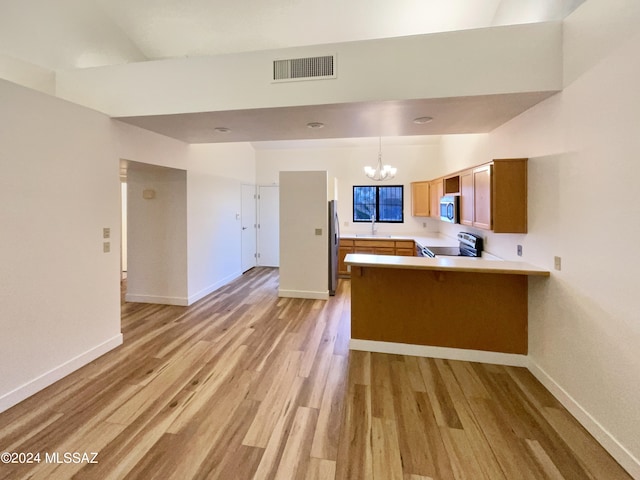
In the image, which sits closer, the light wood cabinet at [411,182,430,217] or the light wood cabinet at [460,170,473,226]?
the light wood cabinet at [460,170,473,226]

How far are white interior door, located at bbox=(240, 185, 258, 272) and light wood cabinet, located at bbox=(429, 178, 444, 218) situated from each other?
414 centimetres

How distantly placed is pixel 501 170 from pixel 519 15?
5.08 ft

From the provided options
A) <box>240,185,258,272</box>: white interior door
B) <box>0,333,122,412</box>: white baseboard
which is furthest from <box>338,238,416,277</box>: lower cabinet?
<box>0,333,122,412</box>: white baseboard

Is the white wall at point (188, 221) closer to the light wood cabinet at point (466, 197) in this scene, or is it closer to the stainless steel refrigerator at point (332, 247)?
the stainless steel refrigerator at point (332, 247)

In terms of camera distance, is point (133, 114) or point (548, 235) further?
point (133, 114)

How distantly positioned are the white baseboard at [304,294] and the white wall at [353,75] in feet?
10.7

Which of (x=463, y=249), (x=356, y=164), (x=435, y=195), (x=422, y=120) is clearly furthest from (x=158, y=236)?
(x=435, y=195)

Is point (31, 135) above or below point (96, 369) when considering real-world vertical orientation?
above

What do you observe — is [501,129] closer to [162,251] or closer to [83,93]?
[83,93]

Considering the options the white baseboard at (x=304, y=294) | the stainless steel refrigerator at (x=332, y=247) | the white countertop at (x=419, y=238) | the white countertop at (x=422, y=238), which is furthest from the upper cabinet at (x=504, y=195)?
the white baseboard at (x=304, y=294)

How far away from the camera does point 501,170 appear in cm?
285

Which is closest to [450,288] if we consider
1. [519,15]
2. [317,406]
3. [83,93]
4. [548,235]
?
[548,235]

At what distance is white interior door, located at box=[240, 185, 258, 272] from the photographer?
6.98 metres

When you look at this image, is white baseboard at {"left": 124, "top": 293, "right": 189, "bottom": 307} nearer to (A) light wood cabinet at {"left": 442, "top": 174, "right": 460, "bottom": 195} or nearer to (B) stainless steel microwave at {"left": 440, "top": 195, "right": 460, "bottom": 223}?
(B) stainless steel microwave at {"left": 440, "top": 195, "right": 460, "bottom": 223}
